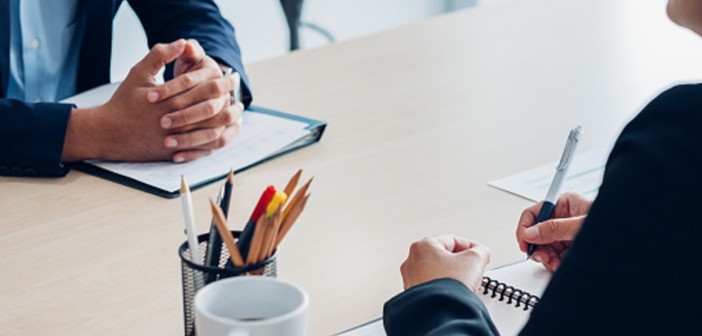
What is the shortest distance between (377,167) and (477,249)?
414 millimetres

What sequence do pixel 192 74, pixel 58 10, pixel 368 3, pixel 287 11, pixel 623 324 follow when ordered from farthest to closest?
pixel 368 3, pixel 287 11, pixel 58 10, pixel 192 74, pixel 623 324

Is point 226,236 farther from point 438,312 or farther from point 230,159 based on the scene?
point 230,159

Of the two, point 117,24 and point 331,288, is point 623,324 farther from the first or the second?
point 117,24

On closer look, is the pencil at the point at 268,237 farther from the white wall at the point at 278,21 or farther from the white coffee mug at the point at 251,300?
the white wall at the point at 278,21

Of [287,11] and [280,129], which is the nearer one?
[280,129]

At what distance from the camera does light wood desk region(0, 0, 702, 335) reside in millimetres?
1222

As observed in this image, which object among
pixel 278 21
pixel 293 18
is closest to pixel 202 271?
pixel 293 18

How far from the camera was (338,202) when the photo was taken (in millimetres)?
1444

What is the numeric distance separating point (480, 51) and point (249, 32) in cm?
187

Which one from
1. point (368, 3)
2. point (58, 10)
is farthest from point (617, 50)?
point (368, 3)

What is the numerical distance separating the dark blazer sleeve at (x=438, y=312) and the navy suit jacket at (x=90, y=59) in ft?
2.25

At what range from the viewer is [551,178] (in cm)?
152

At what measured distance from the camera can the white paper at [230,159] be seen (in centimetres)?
153

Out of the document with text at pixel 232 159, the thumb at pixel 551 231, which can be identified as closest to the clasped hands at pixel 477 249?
the thumb at pixel 551 231
